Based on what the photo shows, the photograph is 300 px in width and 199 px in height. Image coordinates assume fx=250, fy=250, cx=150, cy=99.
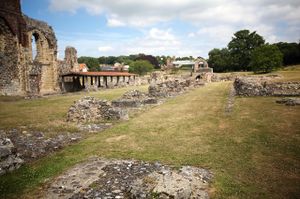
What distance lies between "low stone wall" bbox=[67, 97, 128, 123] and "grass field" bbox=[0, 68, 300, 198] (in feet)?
2.71

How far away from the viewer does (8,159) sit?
7.17 meters

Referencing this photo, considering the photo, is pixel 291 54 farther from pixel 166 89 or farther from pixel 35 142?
pixel 35 142

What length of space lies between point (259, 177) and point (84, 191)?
13.8 feet

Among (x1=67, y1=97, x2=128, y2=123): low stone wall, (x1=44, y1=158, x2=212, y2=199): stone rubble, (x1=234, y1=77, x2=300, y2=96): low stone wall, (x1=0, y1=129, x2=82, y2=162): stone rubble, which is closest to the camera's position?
(x1=44, y1=158, x2=212, y2=199): stone rubble

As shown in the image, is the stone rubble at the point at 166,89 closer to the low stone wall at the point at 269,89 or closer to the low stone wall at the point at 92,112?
the low stone wall at the point at 269,89

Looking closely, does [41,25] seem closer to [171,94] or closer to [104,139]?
[171,94]

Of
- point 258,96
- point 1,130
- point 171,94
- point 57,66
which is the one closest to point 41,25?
point 57,66

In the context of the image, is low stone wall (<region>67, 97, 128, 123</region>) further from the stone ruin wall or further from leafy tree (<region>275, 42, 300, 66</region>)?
leafy tree (<region>275, 42, 300, 66</region>)

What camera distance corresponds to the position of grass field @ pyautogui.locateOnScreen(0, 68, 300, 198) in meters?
5.86

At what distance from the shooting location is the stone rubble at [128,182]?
5.27 metres

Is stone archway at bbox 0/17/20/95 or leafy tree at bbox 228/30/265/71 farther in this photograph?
leafy tree at bbox 228/30/265/71

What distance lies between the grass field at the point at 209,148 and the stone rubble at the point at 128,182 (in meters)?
0.37

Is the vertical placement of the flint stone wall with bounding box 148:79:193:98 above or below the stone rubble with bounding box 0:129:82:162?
above

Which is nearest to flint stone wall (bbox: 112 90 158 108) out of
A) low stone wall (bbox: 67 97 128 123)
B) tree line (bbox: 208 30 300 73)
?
low stone wall (bbox: 67 97 128 123)
